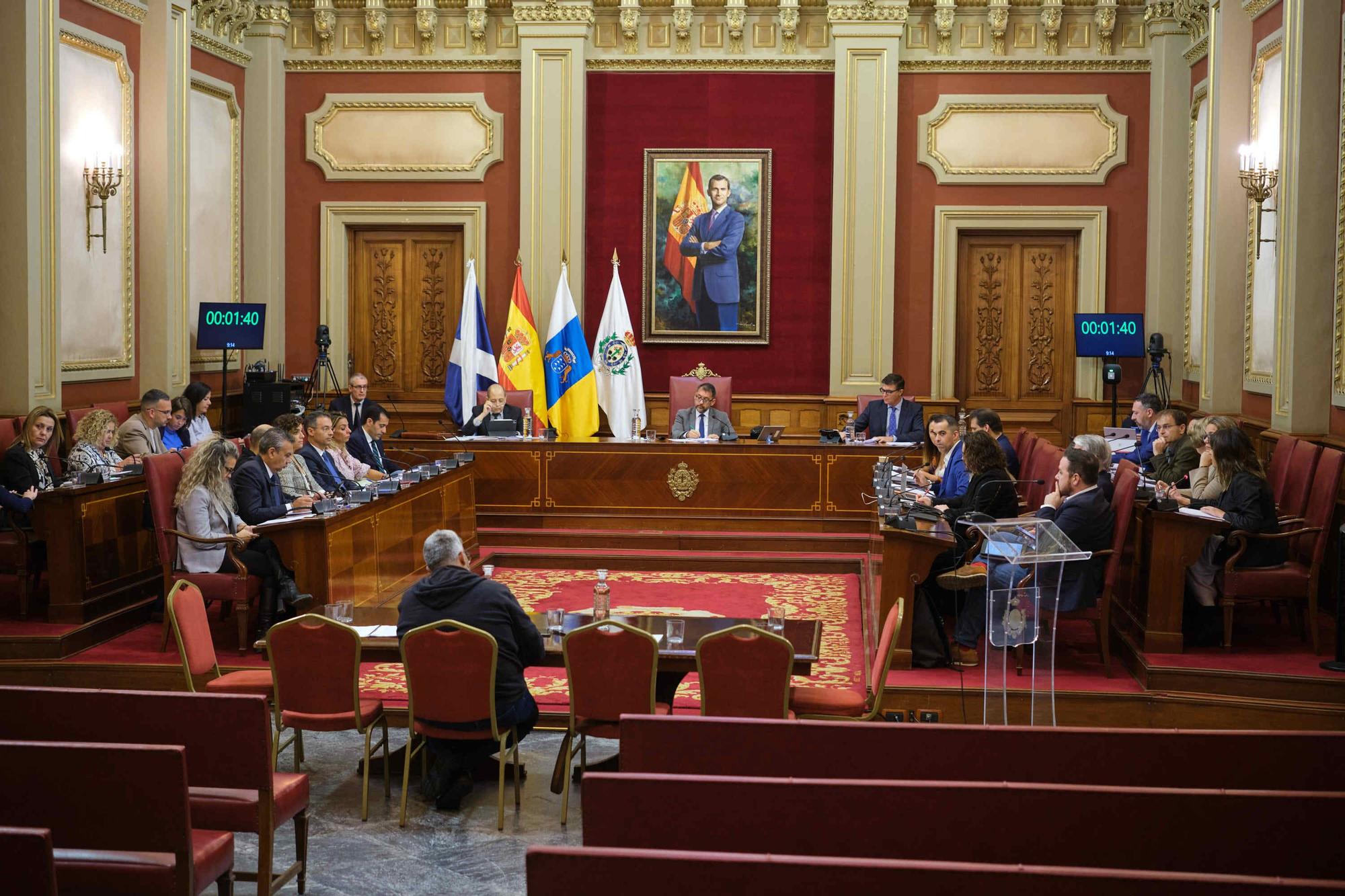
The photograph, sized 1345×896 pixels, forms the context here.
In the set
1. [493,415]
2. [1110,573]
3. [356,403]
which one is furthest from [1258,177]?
[356,403]

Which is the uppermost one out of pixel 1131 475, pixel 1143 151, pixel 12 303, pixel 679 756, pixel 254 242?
pixel 1143 151

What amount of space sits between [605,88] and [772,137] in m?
1.60

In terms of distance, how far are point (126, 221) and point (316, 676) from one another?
243 inches

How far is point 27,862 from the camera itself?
262 centimetres

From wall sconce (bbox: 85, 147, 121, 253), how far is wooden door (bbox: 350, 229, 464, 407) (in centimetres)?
334

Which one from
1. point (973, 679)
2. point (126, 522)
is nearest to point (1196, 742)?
point (973, 679)

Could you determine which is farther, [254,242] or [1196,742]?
[254,242]

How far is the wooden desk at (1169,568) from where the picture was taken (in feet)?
21.0

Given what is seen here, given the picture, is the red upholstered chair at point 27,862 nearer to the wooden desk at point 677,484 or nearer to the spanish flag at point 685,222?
the wooden desk at point 677,484

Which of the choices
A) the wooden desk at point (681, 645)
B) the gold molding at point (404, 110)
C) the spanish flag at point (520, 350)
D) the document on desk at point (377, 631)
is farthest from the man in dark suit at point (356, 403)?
the wooden desk at point (681, 645)

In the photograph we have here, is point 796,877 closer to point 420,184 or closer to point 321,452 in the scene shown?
point 321,452

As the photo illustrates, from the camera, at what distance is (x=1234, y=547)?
6602 millimetres

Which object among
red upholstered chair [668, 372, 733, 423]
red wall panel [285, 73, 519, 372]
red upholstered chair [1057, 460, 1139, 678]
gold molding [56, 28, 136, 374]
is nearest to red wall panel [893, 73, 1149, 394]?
red upholstered chair [668, 372, 733, 423]

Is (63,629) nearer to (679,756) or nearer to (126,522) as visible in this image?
(126,522)
